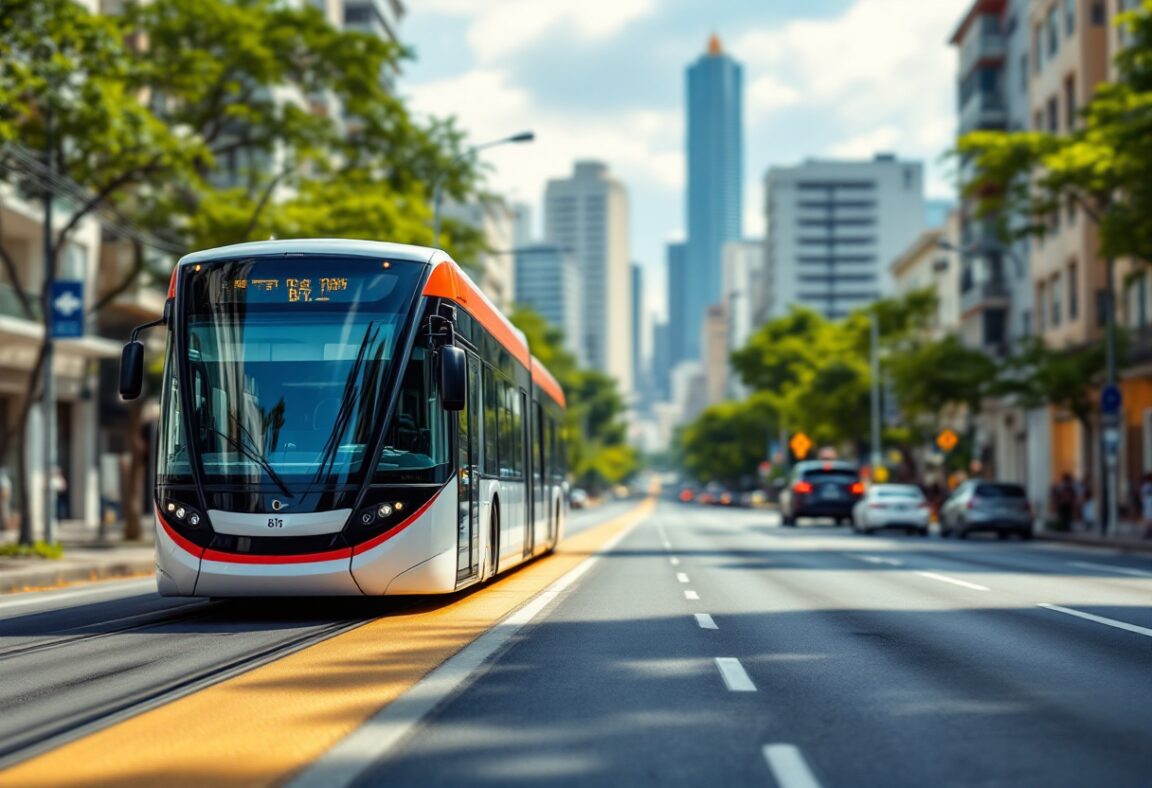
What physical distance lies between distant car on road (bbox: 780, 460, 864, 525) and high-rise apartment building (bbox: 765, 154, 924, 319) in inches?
5026

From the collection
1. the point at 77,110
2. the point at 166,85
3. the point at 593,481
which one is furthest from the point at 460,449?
the point at 593,481

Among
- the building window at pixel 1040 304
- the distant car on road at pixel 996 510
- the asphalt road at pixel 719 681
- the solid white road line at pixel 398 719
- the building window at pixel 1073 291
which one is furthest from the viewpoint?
the building window at pixel 1040 304

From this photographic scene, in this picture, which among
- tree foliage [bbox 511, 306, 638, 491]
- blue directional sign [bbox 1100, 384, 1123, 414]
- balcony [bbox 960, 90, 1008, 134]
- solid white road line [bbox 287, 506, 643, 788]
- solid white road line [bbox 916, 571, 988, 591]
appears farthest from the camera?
tree foliage [bbox 511, 306, 638, 491]

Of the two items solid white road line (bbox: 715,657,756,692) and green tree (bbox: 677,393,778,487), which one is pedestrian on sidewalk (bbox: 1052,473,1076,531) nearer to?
solid white road line (bbox: 715,657,756,692)

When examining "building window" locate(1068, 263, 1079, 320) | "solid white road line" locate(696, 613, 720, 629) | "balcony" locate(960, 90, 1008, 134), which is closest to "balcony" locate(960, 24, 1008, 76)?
"balcony" locate(960, 90, 1008, 134)

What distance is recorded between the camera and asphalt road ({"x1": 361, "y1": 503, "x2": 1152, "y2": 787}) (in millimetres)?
6391

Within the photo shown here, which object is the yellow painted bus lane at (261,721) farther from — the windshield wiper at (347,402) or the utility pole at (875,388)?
the utility pole at (875,388)

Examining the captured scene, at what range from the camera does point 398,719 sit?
7.60m

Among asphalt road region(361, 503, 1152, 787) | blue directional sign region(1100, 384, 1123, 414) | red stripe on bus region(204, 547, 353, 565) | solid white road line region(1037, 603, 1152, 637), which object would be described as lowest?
solid white road line region(1037, 603, 1152, 637)

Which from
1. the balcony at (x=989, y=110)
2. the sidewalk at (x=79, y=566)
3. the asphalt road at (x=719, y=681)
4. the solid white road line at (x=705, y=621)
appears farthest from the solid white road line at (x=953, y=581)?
the balcony at (x=989, y=110)

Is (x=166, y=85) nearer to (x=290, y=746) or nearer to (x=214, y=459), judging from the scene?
(x=214, y=459)

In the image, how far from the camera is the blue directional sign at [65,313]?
85.4 ft

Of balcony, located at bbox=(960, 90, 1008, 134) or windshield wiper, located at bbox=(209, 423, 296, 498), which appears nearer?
windshield wiper, located at bbox=(209, 423, 296, 498)

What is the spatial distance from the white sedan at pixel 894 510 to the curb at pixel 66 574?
68.7ft
